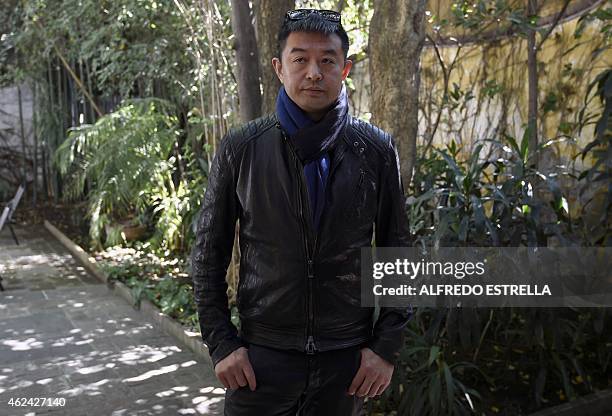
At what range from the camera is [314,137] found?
183cm

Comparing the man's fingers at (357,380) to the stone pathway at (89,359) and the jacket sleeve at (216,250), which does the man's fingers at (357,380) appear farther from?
the stone pathway at (89,359)

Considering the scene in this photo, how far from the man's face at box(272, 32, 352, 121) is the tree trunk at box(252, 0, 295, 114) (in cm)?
230

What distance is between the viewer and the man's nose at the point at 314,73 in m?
1.80

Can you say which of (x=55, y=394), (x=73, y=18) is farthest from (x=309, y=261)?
(x=73, y=18)

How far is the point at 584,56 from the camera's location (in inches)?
195

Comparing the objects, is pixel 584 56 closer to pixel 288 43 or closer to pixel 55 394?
pixel 288 43

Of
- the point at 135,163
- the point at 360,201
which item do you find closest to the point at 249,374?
the point at 360,201

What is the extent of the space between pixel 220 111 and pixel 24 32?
594cm

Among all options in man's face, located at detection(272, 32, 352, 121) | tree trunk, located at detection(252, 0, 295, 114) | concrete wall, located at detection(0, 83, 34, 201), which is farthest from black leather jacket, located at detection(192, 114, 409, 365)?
concrete wall, located at detection(0, 83, 34, 201)

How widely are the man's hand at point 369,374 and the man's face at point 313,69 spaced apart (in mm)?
749

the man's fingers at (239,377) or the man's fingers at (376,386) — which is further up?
the man's fingers at (239,377)

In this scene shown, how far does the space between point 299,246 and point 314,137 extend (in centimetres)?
32

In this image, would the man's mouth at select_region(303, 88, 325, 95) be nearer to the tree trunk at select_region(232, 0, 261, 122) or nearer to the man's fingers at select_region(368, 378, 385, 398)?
the man's fingers at select_region(368, 378, 385, 398)

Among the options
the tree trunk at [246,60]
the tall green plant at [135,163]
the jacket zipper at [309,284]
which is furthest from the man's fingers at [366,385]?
the tall green plant at [135,163]
